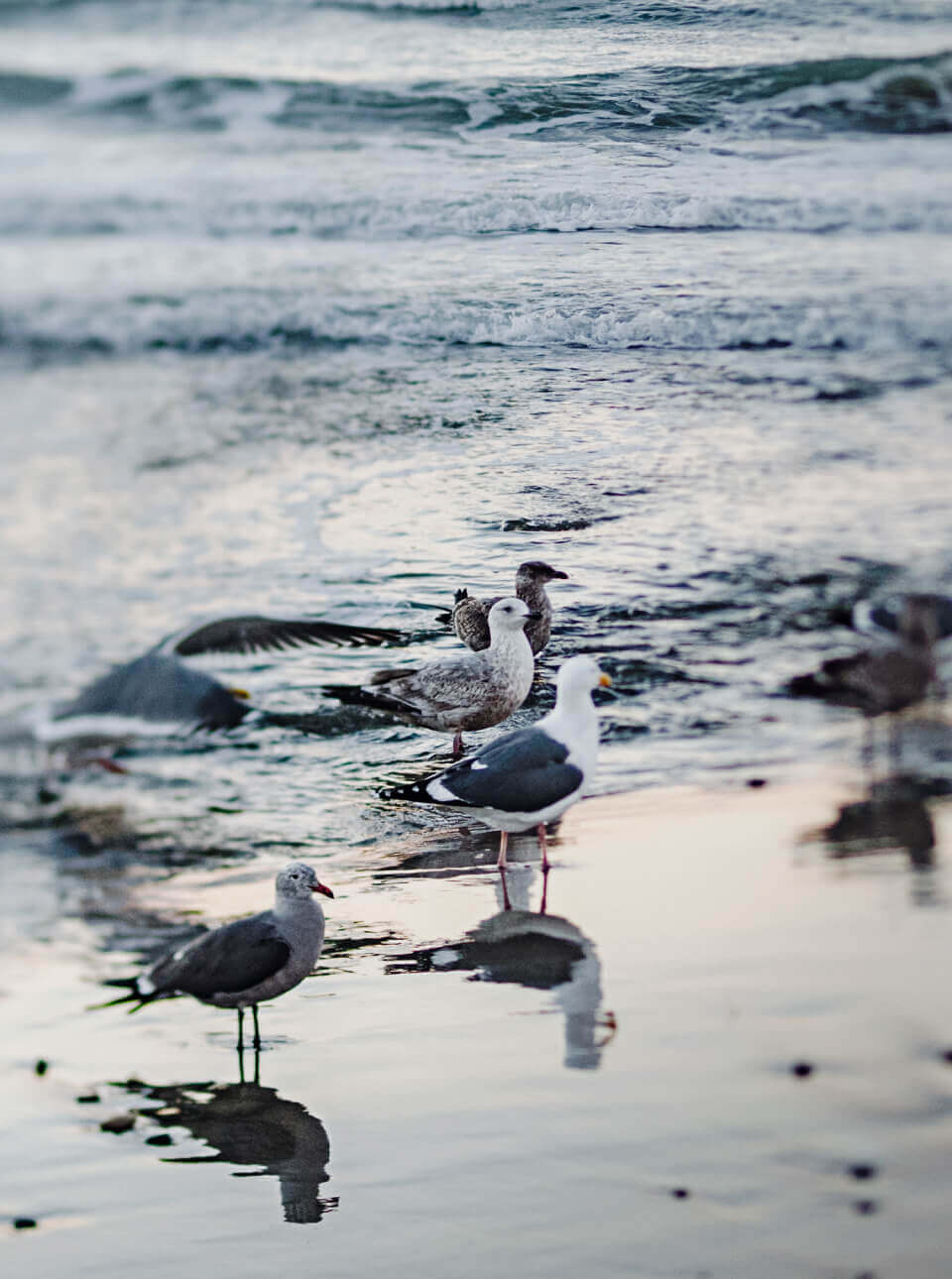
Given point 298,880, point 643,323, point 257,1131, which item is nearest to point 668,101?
point 643,323

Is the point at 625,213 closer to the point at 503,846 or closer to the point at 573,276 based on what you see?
the point at 573,276

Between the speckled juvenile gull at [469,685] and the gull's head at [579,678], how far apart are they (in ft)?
0.14

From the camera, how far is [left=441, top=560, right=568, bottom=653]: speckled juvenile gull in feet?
5.01

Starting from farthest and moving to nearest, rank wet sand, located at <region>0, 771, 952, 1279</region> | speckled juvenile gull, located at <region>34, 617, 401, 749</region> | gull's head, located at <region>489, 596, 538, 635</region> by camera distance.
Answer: speckled juvenile gull, located at <region>34, 617, 401, 749</region> → gull's head, located at <region>489, 596, 538, 635</region> → wet sand, located at <region>0, 771, 952, 1279</region>

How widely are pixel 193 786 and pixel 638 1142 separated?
862 millimetres

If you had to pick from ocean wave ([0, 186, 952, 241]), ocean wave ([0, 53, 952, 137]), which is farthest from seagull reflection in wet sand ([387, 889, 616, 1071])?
ocean wave ([0, 53, 952, 137])

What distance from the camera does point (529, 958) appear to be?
1.62 meters

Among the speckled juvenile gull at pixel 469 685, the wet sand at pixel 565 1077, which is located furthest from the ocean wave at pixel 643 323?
the wet sand at pixel 565 1077

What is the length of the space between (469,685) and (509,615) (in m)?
0.10

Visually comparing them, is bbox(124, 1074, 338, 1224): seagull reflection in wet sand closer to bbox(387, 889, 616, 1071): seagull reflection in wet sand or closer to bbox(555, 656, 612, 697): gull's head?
bbox(387, 889, 616, 1071): seagull reflection in wet sand

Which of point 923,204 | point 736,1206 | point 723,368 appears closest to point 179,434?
point 723,368

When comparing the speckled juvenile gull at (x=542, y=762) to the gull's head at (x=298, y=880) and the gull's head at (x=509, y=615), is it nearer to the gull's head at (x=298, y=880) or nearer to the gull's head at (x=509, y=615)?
the gull's head at (x=509, y=615)

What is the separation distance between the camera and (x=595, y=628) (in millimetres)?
1578

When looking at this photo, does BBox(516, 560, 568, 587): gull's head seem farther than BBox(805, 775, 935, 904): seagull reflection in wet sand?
No
